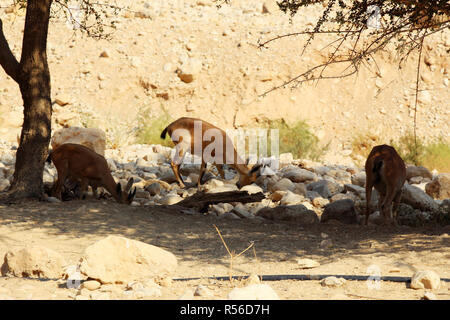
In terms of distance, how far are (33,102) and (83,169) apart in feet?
4.84

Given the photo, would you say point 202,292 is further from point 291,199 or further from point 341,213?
point 291,199

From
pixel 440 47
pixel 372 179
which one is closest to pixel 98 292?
pixel 372 179

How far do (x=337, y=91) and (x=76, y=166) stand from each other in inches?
551

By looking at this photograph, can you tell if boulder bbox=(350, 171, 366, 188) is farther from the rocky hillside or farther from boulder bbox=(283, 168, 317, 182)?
the rocky hillside

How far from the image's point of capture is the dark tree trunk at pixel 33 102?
9.65 meters

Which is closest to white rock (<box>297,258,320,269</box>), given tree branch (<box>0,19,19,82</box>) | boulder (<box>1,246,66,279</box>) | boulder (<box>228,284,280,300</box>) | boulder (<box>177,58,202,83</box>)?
boulder (<box>228,284,280,300</box>)

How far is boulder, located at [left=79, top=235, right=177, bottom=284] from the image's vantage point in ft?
16.7

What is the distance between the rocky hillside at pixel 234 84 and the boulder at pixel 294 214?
10.8 m

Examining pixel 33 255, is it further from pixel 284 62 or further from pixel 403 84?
pixel 403 84

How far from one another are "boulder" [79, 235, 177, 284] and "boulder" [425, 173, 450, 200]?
921 cm

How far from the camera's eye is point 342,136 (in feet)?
71.3

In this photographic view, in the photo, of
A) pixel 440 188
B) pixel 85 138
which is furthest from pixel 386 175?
pixel 85 138

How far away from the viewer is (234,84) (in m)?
22.1

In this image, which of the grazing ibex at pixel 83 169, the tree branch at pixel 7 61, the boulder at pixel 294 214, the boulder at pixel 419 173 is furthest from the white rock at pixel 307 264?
the boulder at pixel 419 173
